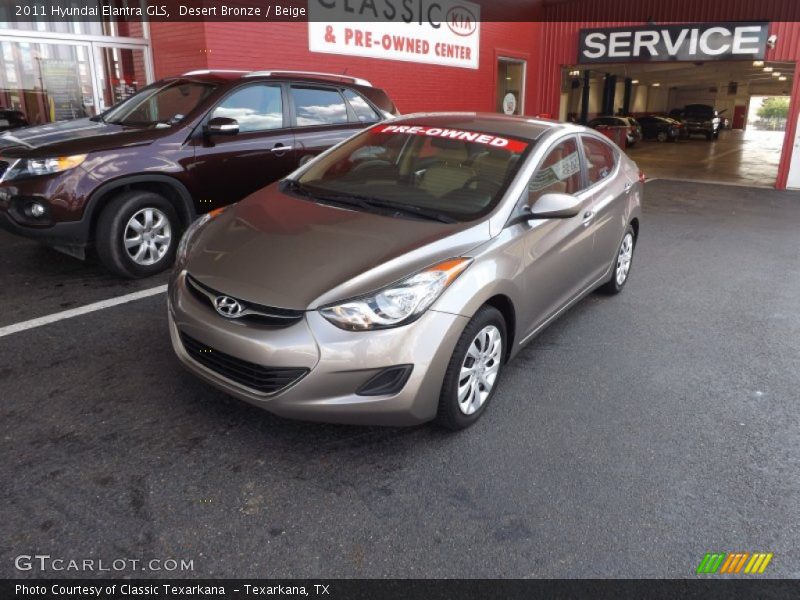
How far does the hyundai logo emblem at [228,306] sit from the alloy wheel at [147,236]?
282cm

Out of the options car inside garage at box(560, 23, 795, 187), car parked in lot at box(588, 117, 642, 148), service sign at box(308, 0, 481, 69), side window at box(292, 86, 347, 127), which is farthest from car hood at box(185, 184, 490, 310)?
car parked in lot at box(588, 117, 642, 148)

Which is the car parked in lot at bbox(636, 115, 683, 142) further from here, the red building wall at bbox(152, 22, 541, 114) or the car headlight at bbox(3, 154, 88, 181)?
the car headlight at bbox(3, 154, 88, 181)

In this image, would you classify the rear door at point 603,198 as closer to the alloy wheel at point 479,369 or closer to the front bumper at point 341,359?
the alloy wheel at point 479,369

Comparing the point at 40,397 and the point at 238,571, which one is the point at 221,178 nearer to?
the point at 40,397

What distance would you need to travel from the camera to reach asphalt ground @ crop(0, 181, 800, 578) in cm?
244

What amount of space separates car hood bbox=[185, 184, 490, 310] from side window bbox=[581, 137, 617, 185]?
5.35ft

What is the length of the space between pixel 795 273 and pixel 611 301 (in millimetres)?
2596

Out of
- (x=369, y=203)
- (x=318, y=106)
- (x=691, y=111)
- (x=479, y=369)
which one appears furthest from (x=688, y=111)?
(x=479, y=369)

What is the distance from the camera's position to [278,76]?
248 inches

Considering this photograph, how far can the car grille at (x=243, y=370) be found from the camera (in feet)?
9.13

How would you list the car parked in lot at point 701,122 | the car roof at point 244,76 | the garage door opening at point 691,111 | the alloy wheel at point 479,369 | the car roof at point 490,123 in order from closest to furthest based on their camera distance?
the alloy wheel at point 479,369 < the car roof at point 490,123 < the car roof at point 244,76 < the garage door opening at point 691,111 < the car parked in lot at point 701,122

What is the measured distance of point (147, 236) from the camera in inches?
217

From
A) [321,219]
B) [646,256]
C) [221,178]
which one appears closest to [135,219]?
[221,178]

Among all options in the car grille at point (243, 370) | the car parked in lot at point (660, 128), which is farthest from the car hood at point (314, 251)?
the car parked in lot at point (660, 128)
